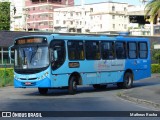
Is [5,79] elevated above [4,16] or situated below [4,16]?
below

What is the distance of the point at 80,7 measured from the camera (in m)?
136

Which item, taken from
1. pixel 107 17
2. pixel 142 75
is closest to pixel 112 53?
pixel 142 75

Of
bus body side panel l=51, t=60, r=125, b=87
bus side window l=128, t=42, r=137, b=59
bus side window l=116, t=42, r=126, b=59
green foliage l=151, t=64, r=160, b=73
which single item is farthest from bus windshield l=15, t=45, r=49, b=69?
green foliage l=151, t=64, r=160, b=73

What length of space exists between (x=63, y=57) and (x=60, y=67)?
1.79 ft

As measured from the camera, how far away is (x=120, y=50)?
27859 millimetres

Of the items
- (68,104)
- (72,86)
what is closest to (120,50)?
(72,86)

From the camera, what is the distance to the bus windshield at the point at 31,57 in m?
23.1

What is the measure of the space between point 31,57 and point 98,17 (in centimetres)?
10722

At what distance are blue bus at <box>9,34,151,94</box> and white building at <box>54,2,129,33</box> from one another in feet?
322

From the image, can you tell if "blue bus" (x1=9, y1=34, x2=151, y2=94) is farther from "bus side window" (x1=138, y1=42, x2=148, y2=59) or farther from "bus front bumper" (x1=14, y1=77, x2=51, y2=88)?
"bus side window" (x1=138, y1=42, x2=148, y2=59)

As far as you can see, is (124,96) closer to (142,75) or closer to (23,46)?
(23,46)

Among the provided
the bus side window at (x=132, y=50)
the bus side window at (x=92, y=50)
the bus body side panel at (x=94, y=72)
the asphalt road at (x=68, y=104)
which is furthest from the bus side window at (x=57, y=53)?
the bus side window at (x=132, y=50)

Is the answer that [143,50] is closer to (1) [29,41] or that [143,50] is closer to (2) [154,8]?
(2) [154,8]

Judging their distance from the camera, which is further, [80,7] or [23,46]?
[80,7]
